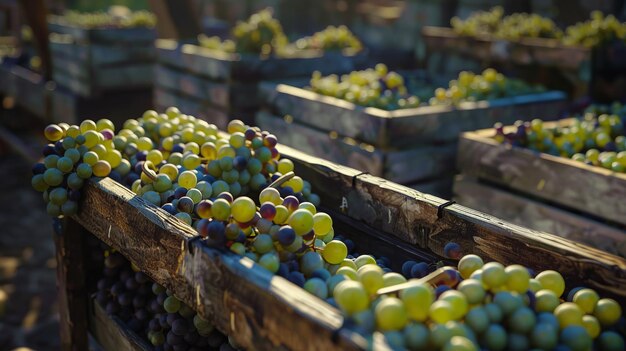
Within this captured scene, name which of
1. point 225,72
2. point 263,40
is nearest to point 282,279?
point 225,72

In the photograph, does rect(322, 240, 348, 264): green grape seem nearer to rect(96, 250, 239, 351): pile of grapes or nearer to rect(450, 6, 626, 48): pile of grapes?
rect(96, 250, 239, 351): pile of grapes

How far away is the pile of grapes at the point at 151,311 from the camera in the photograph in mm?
1992

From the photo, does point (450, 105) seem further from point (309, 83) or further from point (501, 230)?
point (501, 230)

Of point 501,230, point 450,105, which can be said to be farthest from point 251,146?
point 450,105

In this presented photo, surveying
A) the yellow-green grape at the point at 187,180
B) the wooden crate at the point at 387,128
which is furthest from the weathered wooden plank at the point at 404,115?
the yellow-green grape at the point at 187,180

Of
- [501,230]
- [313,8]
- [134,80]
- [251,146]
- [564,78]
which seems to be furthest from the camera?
[313,8]

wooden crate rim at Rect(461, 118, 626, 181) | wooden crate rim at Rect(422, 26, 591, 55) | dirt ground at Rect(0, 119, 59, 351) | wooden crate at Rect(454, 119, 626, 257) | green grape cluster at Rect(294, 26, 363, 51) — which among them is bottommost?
dirt ground at Rect(0, 119, 59, 351)

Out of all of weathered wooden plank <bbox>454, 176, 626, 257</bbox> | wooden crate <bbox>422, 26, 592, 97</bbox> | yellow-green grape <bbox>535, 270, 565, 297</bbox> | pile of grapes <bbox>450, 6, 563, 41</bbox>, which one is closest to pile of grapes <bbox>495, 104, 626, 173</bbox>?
weathered wooden plank <bbox>454, 176, 626, 257</bbox>

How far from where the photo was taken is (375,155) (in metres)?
3.43

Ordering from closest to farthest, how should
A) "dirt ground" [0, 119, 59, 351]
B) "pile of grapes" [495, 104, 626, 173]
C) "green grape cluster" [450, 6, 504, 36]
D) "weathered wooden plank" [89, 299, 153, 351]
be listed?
"weathered wooden plank" [89, 299, 153, 351] < "pile of grapes" [495, 104, 626, 173] < "dirt ground" [0, 119, 59, 351] < "green grape cluster" [450, 6, 504, 36]

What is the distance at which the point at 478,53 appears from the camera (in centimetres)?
527

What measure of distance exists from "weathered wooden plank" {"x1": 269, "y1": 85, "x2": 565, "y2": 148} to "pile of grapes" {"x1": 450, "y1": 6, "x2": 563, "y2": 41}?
0.90m

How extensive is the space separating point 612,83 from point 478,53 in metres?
1.21

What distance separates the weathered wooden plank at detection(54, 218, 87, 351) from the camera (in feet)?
8.23
